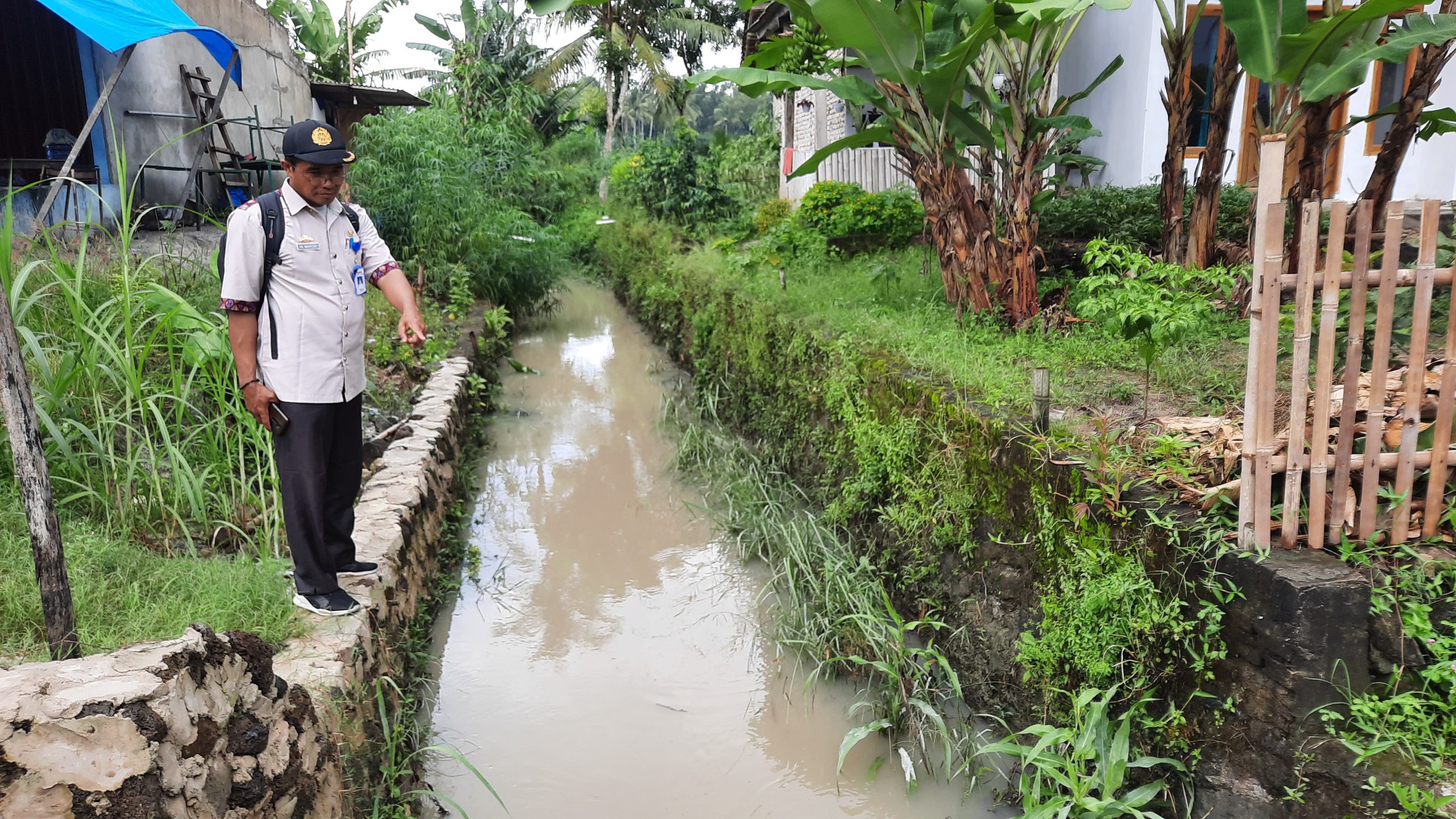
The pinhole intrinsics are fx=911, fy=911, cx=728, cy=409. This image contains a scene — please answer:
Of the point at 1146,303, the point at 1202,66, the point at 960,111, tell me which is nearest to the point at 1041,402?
the point at 1146,303

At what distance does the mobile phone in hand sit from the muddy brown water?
1375 millimetres

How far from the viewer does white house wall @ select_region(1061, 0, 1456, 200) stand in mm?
7367

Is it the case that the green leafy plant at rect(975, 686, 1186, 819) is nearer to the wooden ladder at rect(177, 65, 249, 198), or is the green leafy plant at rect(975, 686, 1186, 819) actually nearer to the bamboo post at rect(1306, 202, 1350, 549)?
the bamboo post at rect(1306, 202, 1350, 549)

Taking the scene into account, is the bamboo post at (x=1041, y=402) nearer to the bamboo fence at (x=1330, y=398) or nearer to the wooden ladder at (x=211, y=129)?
the bamboo fence at (x=1330, y=398)

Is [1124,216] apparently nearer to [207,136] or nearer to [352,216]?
[352,216]

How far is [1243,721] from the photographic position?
2523 mm

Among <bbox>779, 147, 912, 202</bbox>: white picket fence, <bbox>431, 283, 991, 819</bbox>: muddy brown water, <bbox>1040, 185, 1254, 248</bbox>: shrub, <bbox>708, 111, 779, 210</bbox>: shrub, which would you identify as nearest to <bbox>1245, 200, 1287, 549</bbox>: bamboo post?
<bbox>431, 283, 991, 819</bbox>: muddy brown water

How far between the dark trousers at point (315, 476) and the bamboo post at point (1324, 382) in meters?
3.01

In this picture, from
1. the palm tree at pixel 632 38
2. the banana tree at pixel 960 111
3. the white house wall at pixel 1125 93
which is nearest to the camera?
the banana tree at pixel 960 111

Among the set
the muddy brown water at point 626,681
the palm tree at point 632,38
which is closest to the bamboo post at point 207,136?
the muddy brown water at point 626,681

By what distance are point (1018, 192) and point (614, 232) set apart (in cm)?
1038

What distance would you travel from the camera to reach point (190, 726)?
1.97 meters

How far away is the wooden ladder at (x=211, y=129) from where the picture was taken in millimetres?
7895

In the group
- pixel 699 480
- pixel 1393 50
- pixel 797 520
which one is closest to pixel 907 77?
pixel 1393 50
